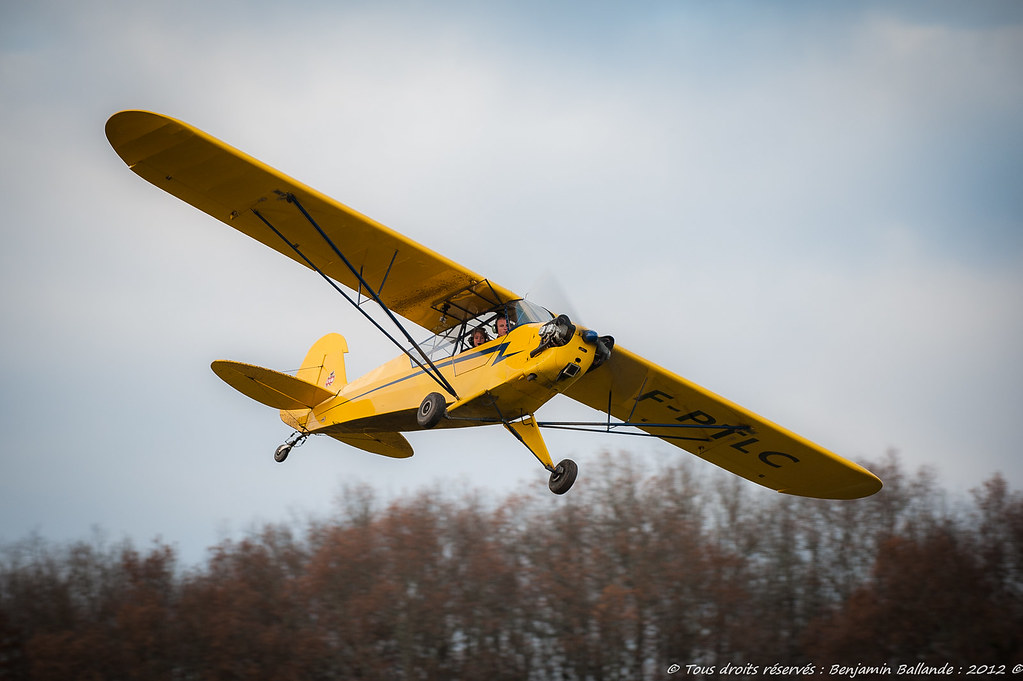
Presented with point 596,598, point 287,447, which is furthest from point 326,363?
point 596,598

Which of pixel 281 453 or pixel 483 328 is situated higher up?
pixel 483 328

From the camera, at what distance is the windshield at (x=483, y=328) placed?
10.2 m

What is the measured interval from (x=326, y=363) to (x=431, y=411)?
505cm

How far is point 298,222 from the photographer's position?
10609mm

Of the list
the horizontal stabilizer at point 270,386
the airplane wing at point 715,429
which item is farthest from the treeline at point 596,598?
the horizontal stabilizer at point 270,386

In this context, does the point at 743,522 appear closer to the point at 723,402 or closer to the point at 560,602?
the point at 560,602

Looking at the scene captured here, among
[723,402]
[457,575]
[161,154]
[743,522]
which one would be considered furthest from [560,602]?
[161,154]

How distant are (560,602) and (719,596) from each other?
4.02 m

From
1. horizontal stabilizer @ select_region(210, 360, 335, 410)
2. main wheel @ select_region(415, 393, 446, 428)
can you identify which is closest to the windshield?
main wheel @ select_region(415, 393, 446, 428)

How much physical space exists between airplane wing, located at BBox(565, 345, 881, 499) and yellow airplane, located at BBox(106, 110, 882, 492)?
27mm

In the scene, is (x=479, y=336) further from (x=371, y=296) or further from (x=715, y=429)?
(x=715, y=429)

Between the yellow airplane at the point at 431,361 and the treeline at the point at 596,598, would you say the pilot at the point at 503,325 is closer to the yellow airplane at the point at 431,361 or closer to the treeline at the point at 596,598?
the yellow airplane at the point at 431,361

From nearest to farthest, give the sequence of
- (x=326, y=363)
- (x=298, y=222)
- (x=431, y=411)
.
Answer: (x=431, y=411), (x=298, y=222), (x=326, y=363)

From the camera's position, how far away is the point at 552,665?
23.4 m
